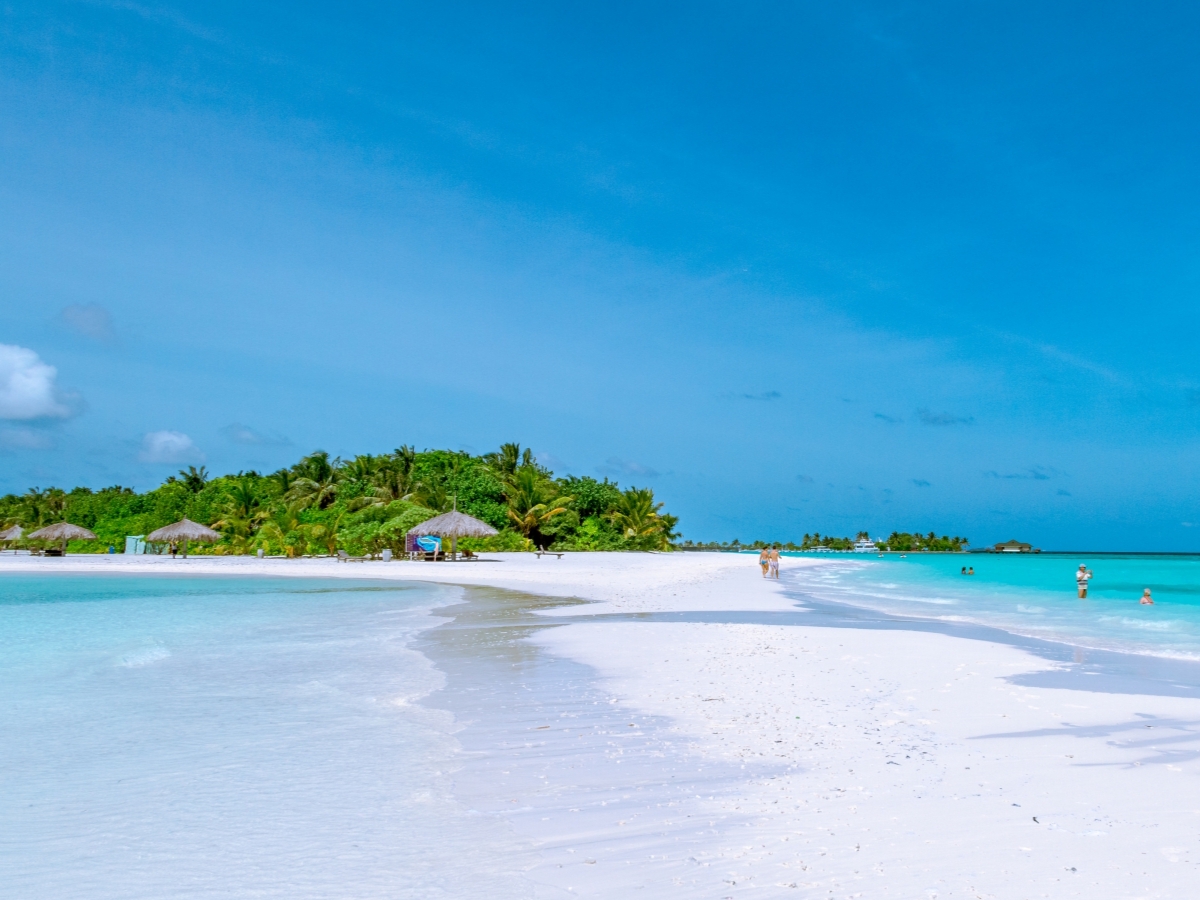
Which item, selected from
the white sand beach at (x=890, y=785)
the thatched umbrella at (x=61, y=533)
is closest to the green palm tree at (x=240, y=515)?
the thatched umbrella at (x=61, y=533)

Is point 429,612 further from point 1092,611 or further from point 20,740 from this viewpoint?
point 1092,611

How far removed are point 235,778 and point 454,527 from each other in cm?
3288

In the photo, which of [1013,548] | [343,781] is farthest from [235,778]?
[1013,548]

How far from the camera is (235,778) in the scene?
5.04 meters

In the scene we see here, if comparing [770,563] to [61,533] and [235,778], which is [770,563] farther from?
[61,533]

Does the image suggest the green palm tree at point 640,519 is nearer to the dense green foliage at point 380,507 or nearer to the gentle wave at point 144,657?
the dense green foliage at point 380,507

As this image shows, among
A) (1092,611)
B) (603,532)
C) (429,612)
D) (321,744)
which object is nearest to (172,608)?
(429,612)

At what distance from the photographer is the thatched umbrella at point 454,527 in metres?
37.5

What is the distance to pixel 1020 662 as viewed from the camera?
979 centimetres

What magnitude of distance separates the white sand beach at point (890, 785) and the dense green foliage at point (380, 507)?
115 ft

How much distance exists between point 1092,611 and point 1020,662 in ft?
42.2

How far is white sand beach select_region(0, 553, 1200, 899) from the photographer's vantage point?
3426mm

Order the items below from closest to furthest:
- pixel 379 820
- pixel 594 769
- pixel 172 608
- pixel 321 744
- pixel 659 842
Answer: pixel 659 842 → pixel 379 820 → pixel 594 769 → pixel 321 744 → pixel 172 608

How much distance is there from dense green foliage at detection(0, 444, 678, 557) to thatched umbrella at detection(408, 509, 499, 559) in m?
2.94
